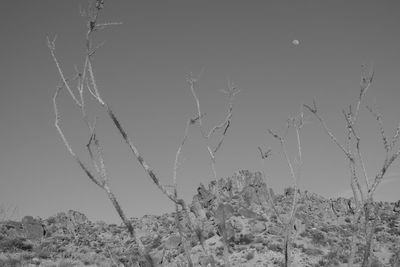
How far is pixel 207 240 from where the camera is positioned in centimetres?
2747

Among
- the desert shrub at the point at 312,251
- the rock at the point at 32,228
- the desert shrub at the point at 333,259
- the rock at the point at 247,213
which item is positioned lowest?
the desert shrub at the point at 333,259

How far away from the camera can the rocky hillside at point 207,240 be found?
21141 mm

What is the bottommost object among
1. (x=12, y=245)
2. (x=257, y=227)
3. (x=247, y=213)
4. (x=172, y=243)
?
(x=257, y=227)

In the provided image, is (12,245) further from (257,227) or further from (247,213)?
(247,213)

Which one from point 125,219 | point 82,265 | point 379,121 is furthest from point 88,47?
point 82,265

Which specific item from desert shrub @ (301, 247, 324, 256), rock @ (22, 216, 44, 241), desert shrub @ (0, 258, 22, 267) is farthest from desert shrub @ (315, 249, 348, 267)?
rock @ (22, 216, 44, 241)

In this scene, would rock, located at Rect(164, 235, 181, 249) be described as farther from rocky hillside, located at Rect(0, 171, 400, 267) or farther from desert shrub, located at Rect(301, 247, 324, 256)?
desert shrub, located at Rect(301, 247, 324, 256)

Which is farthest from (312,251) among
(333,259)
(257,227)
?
(257,227)

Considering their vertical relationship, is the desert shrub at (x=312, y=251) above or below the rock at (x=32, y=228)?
below

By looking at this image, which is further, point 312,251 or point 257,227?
point 257,227

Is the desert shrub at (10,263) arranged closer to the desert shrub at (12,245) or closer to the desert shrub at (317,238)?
the desert shrub at (12,245)

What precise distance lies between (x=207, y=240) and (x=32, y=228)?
17238mm

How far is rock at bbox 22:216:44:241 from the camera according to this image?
106 feet

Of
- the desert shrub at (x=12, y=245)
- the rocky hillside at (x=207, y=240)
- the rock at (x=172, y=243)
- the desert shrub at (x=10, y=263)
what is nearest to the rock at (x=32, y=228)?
the rocky hillside at (x=207, y=240)
